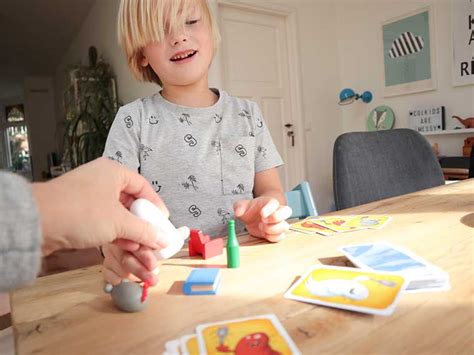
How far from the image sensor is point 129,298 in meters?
0.42

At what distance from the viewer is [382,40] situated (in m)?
3.35

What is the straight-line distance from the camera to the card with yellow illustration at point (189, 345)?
1.07 ft

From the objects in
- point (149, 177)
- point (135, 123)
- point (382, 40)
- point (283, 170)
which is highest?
point (382, 40)

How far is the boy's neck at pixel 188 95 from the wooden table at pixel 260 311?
1.72 feet

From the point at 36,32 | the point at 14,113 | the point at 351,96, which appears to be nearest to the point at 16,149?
the point at 14,113

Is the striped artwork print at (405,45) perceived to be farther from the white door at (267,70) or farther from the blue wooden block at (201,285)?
the blue wooden block at (201,285)

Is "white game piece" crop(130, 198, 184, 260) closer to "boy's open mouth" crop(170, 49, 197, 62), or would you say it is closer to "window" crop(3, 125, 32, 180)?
"boy's open mouth" crop(170, 49, 197, 62)

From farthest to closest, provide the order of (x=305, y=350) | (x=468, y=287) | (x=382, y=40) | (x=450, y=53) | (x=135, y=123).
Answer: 1. (x=382, y=40)
2. (x=450, y=53)
3. (x=135, y=123)
4. (x=468, y=287)
5. (x=305, y=350)

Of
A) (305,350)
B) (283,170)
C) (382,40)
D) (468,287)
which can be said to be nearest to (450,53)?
(382,40)

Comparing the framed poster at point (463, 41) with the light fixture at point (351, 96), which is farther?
the light fixture at point (351, 96)

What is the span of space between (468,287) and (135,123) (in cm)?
78

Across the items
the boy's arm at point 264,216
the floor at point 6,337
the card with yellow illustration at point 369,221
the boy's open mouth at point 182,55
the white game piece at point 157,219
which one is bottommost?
the floor at point 6,337

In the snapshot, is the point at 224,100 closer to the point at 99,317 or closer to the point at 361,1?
the point at 99,317

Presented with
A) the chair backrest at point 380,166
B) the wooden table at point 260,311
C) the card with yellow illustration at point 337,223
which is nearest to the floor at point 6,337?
the wooden table at point 260,311
